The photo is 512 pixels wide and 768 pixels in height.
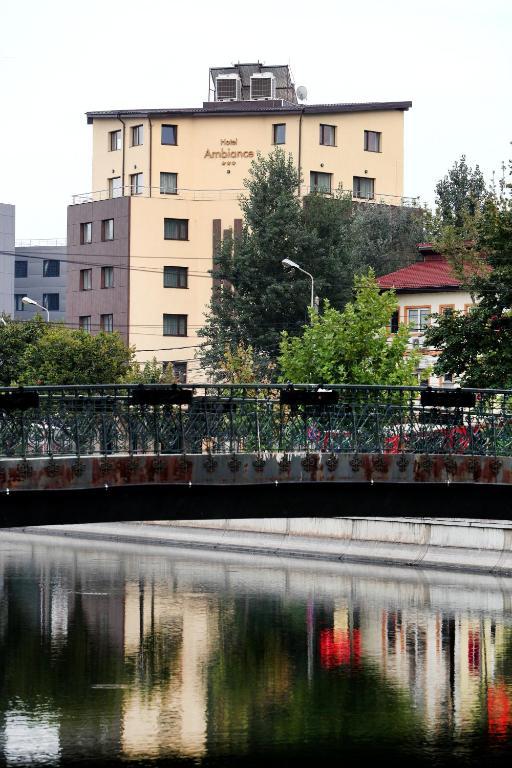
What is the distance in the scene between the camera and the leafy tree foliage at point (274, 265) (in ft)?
317

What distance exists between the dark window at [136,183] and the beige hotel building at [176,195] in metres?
0.07

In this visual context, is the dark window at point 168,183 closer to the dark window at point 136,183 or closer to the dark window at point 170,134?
the dark window at point 136,183

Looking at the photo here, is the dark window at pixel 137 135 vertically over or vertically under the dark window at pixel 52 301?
over

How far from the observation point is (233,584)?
170 feet

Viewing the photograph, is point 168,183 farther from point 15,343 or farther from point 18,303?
point 18,303

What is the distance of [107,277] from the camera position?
4370 inches

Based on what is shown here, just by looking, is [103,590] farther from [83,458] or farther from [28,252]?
[28,252]

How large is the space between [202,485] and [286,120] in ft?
277

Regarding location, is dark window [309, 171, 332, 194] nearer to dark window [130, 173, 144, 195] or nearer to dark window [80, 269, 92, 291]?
dark window [130, 173, 144, 195]

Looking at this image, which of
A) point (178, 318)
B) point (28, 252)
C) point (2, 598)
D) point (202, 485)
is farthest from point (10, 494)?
point (28, 252)

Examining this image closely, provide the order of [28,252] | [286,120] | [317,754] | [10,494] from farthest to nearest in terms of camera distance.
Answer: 1. [28,252]
2. [286,120]
3. [10,494]
4. [317,754]

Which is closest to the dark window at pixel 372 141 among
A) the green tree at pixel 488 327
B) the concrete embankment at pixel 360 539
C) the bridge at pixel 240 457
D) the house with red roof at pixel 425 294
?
the house with red roof at pixel 425 294

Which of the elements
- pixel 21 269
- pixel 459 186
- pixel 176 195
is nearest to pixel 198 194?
pixel 176 195

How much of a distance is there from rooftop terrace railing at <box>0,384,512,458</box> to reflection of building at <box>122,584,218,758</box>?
4.78 m
